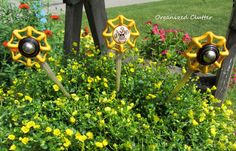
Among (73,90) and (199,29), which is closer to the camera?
(73,90)

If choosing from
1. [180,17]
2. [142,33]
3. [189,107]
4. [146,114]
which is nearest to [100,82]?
[146,114]

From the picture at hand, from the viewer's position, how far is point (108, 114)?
1.91 meters

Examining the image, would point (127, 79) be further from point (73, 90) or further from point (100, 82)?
point (73, 90)

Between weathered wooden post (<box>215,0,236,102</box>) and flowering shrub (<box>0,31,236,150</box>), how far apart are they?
17.1 inches

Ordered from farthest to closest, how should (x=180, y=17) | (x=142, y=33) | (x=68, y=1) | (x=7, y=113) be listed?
(x=180, y=17) < (x=142, y=33) < (x=68, y=1) < (x=7, y=113)

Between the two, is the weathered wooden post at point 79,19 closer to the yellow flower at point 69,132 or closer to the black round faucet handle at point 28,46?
the black round faucet handle at point 28,46

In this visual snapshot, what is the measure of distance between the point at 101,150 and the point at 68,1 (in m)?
1.19

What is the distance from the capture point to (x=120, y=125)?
72.7 inches

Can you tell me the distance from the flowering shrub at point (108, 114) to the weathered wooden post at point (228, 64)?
1.42ft

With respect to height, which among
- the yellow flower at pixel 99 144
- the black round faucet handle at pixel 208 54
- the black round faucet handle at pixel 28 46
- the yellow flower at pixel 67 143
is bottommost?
the yellow flower at pixel 99 144

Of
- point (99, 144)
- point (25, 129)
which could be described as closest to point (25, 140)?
point (25, 129)

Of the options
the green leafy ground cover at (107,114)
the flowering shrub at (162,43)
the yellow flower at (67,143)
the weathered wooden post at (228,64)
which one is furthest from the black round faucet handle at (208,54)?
the flowering shrub at (162,43)

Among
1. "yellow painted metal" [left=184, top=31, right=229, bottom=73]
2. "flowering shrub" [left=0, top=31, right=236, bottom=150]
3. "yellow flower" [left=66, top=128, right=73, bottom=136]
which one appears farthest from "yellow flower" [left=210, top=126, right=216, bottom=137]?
"yellow flower" [left=66, top=128, right=73, bottom=136]

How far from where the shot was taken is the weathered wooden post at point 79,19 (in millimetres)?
2545
